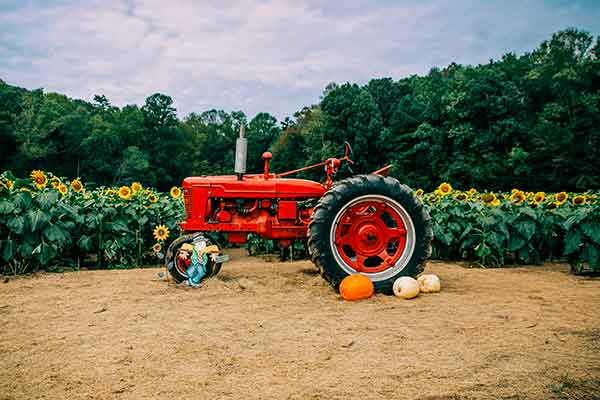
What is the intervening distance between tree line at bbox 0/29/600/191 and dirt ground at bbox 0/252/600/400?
28.4 meters

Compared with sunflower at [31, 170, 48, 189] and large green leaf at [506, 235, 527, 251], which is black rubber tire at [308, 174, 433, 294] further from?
sunflower at [31, 170, 48, 189]

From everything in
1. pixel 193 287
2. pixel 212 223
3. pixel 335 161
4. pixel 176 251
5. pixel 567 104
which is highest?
pixel 567 104

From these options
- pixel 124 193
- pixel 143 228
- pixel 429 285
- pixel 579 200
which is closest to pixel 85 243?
pixel 143 228

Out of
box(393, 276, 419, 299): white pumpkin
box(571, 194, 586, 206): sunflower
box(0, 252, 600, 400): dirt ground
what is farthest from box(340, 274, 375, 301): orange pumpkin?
box(571, 194, 586, 206): sunflower

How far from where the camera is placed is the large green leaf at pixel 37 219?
5797mm

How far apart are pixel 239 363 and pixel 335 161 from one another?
3.20m

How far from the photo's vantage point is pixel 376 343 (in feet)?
10.5

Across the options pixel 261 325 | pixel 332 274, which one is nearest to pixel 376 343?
pixel 261 325

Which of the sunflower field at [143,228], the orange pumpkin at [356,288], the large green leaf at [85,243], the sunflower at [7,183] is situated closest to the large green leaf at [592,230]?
the sunflower field at [143,228]

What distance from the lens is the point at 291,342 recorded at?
3246 mm

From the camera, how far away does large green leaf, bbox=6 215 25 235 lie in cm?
568

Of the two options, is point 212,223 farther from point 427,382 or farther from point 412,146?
point 412,146

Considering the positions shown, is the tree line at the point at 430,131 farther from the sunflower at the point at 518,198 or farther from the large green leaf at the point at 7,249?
the large green leaf at the point at 7,249

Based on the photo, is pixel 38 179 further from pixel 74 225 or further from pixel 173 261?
pixel 173 261
